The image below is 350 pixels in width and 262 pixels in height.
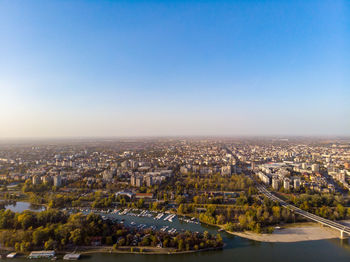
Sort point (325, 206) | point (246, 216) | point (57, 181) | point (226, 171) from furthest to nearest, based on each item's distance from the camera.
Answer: point (226, 171), point (57, 181), point (325, 206), point (246, 216)

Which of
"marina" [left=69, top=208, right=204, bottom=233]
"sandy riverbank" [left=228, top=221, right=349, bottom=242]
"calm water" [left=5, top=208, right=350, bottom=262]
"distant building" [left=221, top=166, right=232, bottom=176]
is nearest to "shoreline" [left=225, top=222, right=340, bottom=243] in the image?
"sandy riverbank" [left=228, top=221, right=349, bottom=242]

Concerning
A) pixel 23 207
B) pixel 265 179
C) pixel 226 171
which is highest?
pixel 226 171

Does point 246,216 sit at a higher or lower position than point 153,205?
higher

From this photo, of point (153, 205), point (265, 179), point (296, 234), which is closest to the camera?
point (296, 234)

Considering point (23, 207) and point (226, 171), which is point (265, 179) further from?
point (23, 207)

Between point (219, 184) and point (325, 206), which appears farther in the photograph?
point (219, 184)

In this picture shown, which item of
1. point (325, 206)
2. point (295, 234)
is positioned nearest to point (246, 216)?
point (295, 234)

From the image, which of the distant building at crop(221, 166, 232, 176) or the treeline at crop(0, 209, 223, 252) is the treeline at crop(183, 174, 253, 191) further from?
the treeline at crop(0, 209, 223, 252)

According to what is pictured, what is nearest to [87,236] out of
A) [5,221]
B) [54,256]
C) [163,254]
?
[54,256]
